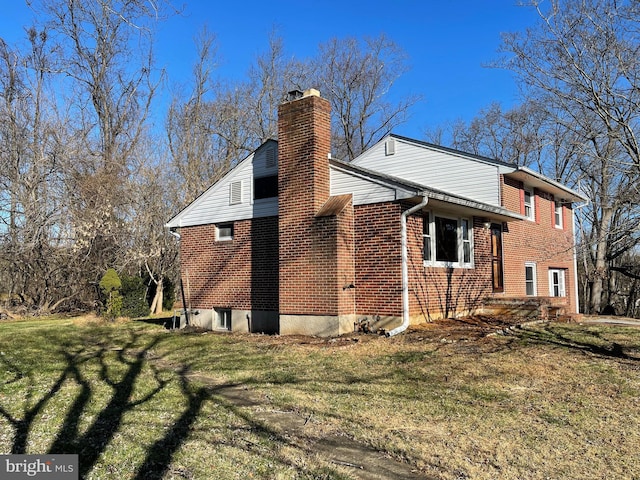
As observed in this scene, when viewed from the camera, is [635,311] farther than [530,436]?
Yes

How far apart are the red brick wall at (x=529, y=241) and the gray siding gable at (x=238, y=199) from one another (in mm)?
7014

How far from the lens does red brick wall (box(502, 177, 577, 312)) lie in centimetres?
1524

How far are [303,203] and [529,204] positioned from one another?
939cm

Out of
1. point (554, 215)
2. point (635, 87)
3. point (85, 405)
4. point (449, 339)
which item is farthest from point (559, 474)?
point (554, 215)

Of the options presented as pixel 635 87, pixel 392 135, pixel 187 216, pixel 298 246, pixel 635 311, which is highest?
pixel 392 135

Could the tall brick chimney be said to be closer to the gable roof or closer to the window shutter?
the gable roof

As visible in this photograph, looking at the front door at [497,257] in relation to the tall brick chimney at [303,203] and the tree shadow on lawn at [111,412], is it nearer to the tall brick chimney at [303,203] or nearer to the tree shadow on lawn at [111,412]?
the tall brick chimney at [303,203]

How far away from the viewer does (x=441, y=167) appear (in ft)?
50.9

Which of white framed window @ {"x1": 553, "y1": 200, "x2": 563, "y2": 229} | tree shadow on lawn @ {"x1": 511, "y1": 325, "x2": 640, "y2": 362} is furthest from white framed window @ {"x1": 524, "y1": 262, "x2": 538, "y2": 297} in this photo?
tree shadow on lawn @ {"x1": 511, "y1": 325, "x2": 640, "y2": 362}

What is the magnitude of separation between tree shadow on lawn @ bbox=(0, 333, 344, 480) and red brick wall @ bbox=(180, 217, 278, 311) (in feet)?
14.1

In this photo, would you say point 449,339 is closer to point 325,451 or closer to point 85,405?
point 325,451

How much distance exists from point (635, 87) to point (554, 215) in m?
10.8

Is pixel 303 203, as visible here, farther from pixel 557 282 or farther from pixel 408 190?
pixel 557 282

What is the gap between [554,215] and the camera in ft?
61.9
